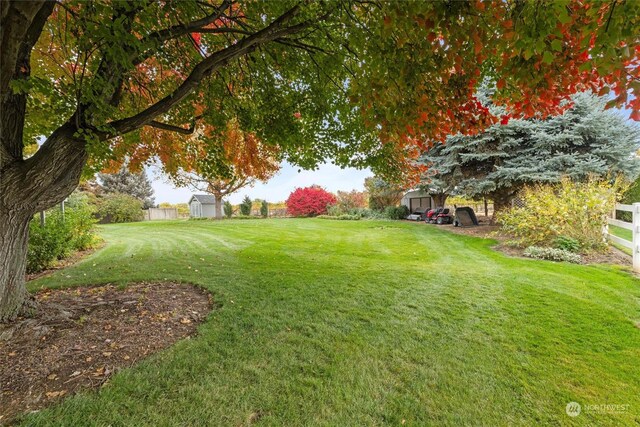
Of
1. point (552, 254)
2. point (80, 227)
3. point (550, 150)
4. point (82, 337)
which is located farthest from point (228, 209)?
point (552, 254)

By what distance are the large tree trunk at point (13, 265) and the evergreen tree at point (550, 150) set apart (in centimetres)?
1138

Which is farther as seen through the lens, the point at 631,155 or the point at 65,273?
the point at 631,155

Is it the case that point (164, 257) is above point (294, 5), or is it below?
below

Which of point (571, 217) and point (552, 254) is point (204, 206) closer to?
point (552, 254)

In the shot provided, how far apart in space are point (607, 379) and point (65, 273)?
7.66 metres

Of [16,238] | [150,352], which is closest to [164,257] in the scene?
[16,238]

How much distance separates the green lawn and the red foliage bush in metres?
20.5

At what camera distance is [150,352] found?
244 centimetres

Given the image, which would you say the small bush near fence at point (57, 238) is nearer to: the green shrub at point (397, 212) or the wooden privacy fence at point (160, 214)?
the green shrub at point (397, 212)

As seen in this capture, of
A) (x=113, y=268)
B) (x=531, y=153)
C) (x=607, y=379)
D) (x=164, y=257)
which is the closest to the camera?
(x=607, y=379)

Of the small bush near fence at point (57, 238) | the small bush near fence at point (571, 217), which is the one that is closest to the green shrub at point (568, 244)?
the small bush near fence at point (571, 217)

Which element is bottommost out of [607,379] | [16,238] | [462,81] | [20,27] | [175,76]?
[607,379]

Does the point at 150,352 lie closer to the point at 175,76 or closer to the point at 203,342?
the point at 203,342

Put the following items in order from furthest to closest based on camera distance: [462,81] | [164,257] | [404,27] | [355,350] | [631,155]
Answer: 1. [631,155]
2. [164,257]
3. [462,81]
4. [355,350]
5. [404,27]
